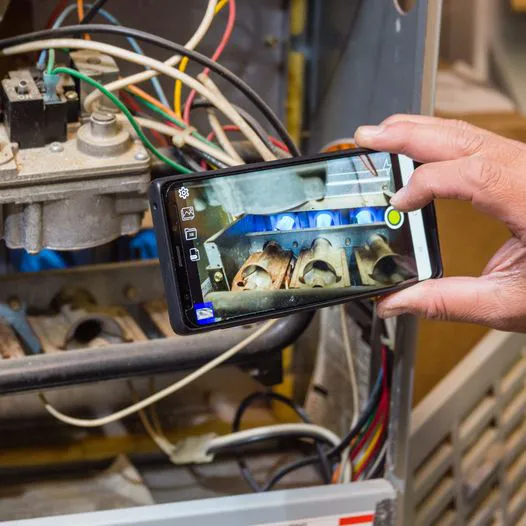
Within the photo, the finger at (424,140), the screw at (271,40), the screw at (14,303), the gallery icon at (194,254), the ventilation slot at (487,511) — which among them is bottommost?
the ventilation slot at (487,511)

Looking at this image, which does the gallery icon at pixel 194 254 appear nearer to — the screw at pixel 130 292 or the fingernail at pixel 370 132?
the fingernail at pixel 370 132

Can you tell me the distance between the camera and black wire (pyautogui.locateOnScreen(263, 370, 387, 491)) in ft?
2.80

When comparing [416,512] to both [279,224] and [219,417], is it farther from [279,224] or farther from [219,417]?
[279,224]

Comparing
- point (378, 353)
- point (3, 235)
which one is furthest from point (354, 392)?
point (3, 235)

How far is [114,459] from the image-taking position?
94 centimetres

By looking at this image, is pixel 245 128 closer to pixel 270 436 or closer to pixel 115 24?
pixel 115 24

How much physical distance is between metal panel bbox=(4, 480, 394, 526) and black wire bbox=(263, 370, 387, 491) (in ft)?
0.21

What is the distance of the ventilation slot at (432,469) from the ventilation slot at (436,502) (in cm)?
1

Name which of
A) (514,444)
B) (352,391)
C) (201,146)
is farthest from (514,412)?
(201,146)

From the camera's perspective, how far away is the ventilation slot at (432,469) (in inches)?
38.7

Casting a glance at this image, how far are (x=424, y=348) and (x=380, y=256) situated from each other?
26.4 inches

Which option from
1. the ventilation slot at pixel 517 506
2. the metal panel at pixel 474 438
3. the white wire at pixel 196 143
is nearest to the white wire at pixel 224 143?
the white wire at pixel 196 143

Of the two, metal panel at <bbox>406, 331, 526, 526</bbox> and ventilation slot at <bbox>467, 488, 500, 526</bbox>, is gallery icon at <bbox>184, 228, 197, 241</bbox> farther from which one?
ventilation slot at <bbox>467, 488, 500, 526</bbox>

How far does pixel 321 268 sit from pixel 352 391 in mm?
308
